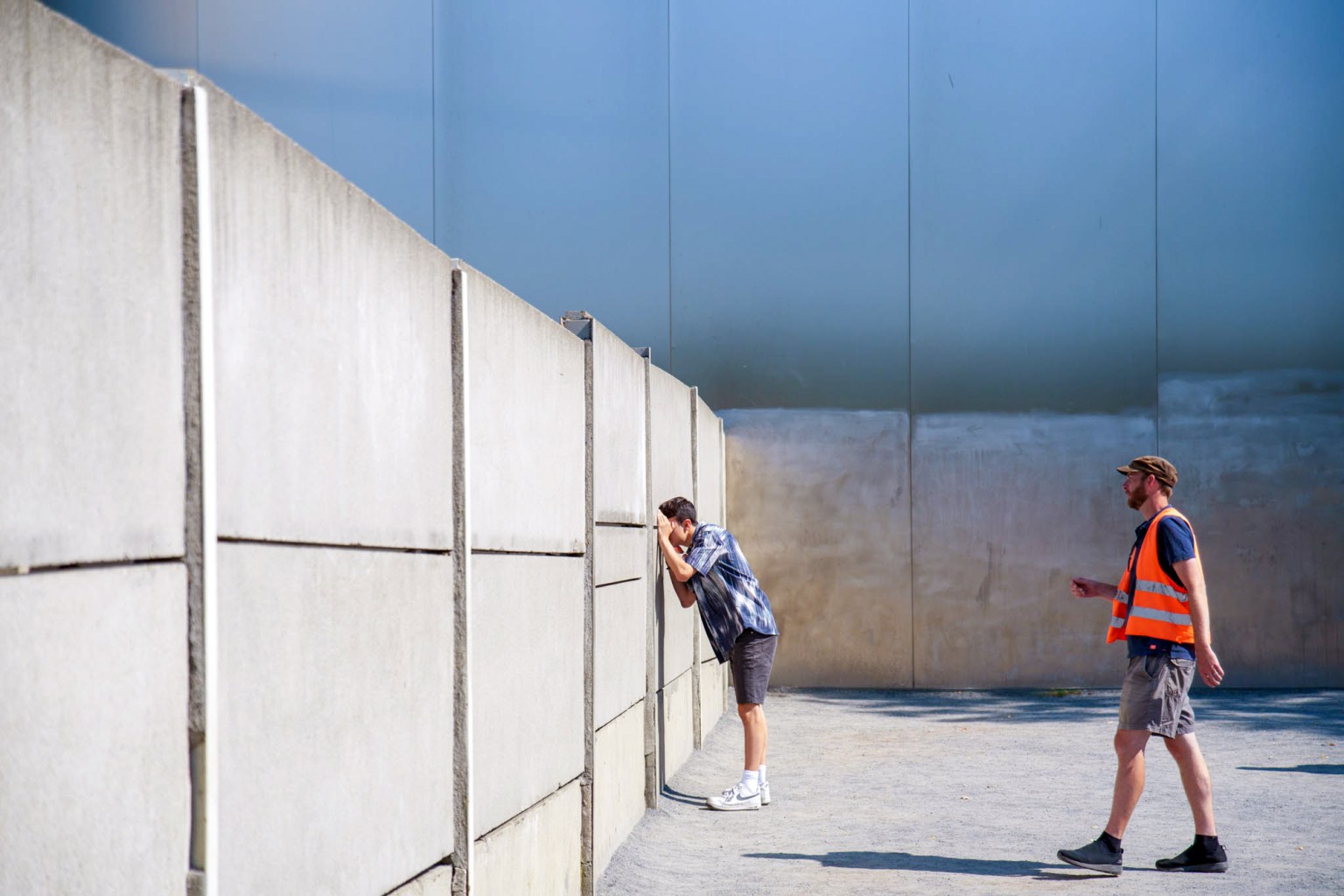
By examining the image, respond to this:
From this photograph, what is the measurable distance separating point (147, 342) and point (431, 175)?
12.2 metres

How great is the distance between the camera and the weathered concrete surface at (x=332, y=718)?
7.57 ft

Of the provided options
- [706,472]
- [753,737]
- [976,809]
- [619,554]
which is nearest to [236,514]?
[619,554]

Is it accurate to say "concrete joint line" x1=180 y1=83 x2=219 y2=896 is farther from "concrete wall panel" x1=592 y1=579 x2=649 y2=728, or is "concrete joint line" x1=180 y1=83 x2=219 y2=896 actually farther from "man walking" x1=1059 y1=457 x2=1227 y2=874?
"man walking" x1=1059 y1=457 x2=1227 y2=874

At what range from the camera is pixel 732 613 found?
7.62m

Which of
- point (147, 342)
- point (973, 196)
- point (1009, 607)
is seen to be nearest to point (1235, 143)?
point (973, 196)

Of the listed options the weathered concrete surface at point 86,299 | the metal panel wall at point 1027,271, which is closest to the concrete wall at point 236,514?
the weathered concrete surface at point 86,299

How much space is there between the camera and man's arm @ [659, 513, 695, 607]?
24.2ft

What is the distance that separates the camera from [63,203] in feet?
5.94

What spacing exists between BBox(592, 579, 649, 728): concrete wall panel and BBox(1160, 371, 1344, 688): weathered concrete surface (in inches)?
318

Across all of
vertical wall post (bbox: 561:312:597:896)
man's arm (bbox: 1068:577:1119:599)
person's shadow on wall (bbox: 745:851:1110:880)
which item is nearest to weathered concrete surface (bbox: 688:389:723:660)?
person's shadow on wall (bbox: 745:851:1110:880)

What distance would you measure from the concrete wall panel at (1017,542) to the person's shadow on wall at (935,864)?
23.4 ft

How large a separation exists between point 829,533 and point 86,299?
12002mm

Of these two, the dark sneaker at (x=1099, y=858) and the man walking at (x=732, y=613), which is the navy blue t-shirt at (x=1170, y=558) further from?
the man walking at (x=732, y=613)

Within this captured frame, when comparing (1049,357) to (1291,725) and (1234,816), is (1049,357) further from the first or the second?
(1234,816)
